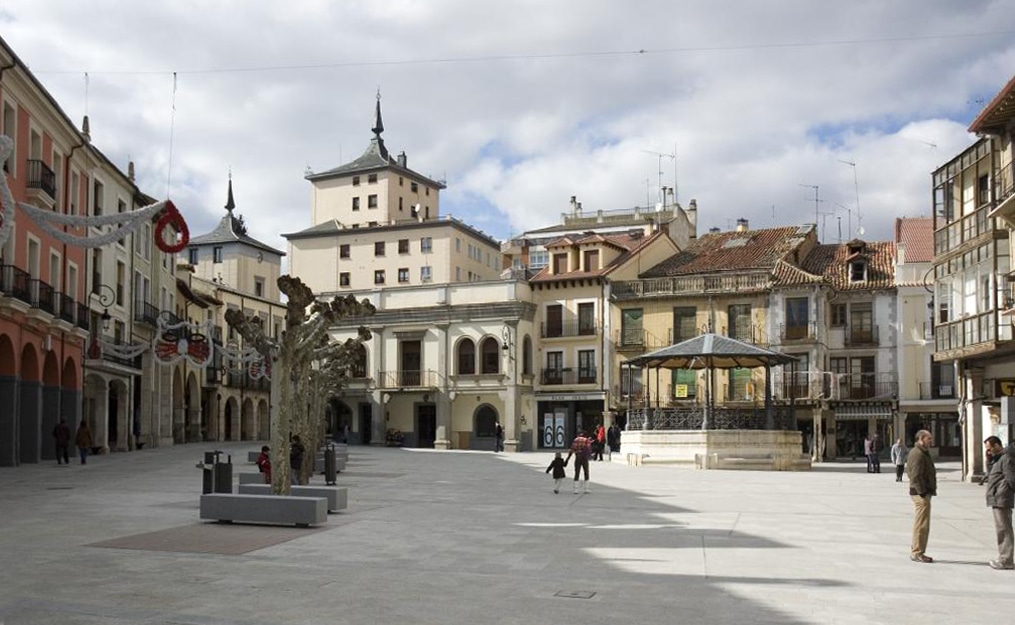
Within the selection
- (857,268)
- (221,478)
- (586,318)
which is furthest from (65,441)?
(857,268)

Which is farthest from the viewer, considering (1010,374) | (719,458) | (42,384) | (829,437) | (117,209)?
(829,437)

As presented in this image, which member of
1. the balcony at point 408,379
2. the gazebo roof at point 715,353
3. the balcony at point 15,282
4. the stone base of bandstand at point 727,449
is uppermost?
the balcony at point 15,282

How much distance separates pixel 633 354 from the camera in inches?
2164

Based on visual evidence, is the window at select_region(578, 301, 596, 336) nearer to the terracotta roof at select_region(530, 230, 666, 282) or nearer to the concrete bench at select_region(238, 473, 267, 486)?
the terracotta roof at select_region(530, 230, 666, 282)

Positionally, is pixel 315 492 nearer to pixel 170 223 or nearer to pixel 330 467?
pixel 170 223

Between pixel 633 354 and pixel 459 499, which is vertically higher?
pixel 633 354

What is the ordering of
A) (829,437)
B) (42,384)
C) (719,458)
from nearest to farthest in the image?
(42,384) → (719,458) → (829,437)

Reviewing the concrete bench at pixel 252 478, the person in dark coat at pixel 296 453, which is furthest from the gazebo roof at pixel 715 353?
the concrete bench at pixel 252 478

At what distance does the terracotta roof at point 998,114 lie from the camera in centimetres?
2549

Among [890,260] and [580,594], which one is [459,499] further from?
[890,260]

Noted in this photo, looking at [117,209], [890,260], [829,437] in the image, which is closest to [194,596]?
[117,209]

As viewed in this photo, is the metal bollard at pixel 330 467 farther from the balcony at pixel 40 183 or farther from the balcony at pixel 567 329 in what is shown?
the balcony at pixel 567 329

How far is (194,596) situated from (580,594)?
143 inches

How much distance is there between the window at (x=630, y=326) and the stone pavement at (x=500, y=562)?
32.5 meters
